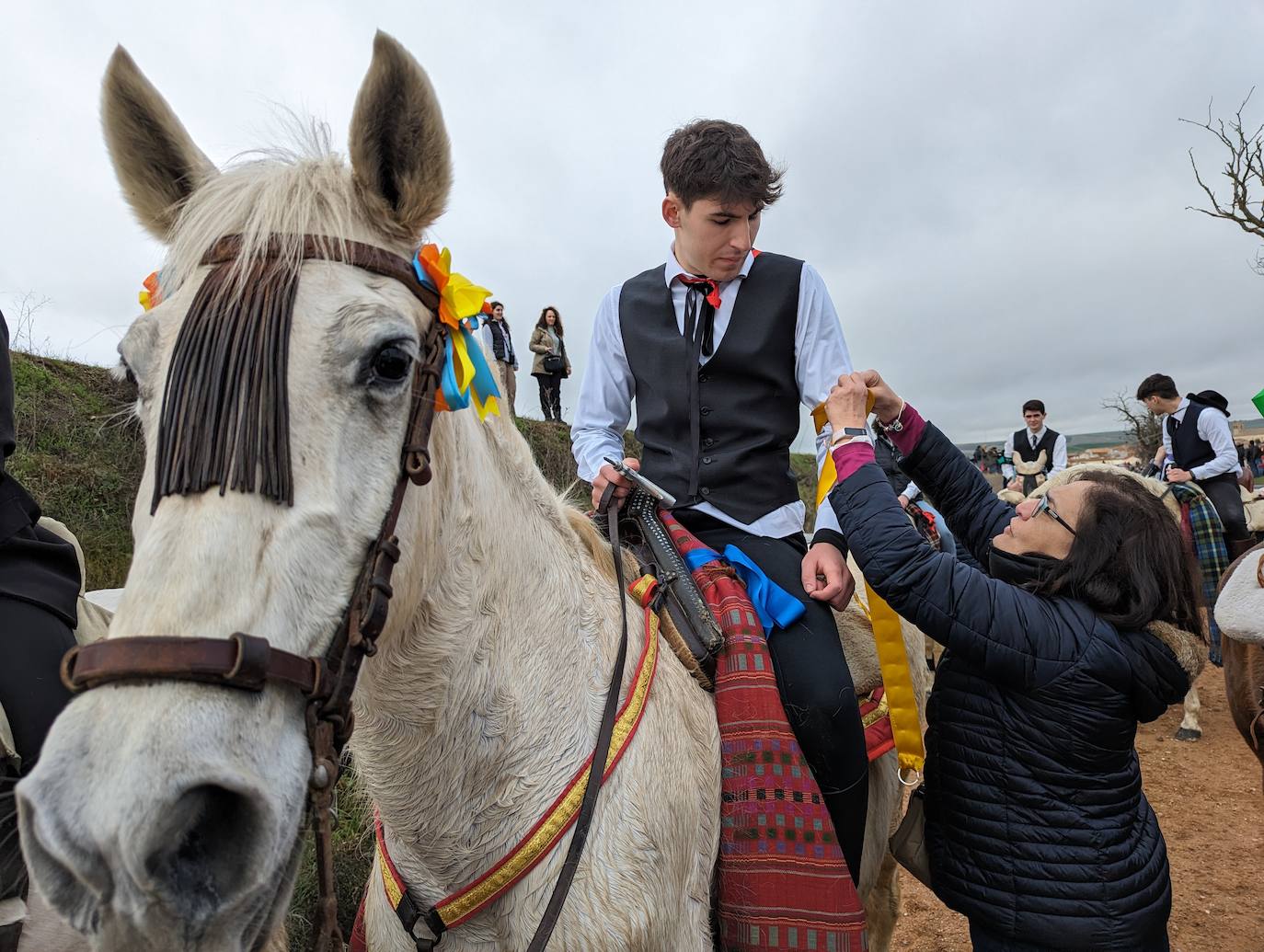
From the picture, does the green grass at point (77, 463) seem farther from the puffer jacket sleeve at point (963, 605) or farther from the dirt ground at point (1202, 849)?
the dirt ground at point (1202, 849)

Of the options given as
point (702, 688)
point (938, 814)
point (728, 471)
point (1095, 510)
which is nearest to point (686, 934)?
point (702, 688)

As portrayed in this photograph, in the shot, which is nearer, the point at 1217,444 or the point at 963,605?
the point at 963,605

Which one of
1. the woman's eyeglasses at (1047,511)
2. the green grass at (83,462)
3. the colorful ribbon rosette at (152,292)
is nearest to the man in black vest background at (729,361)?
the woman's eyeglasses at (1047,511)

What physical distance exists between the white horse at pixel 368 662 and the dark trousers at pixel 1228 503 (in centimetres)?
859

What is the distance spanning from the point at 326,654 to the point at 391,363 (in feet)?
1.81

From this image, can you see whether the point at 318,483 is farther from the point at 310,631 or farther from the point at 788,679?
the point at 788,679

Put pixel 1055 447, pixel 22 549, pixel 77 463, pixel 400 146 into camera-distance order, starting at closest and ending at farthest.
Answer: pixel 400 146 → pixel 22 549 → pixel 77 463 → pixel 1055 447

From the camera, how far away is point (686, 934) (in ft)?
5.84

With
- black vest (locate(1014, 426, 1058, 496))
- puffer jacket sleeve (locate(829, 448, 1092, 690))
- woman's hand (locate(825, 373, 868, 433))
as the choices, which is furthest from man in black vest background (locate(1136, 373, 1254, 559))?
woman's hand (locate(825, 373, 868, 433))

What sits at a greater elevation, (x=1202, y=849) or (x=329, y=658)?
(x=329, y=658)

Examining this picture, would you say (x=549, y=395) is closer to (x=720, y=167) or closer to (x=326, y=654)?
(x=720, y=167)

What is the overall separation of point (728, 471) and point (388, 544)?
4.76ft

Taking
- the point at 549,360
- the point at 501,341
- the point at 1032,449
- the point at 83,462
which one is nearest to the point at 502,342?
the point at 501,341

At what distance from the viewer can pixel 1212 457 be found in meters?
8.02
